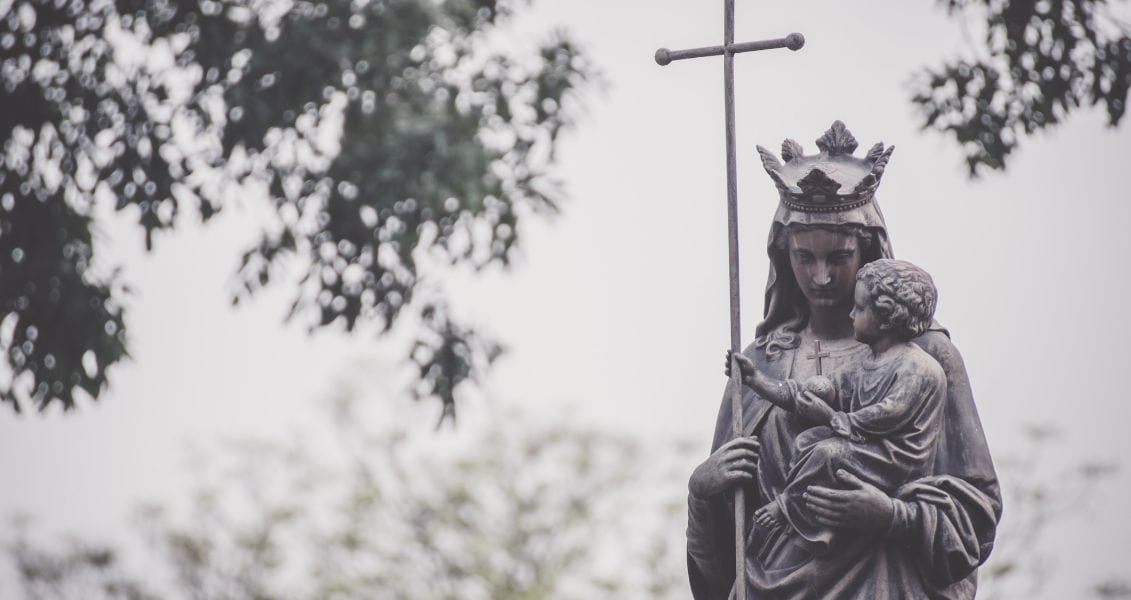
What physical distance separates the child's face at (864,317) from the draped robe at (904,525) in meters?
0.19

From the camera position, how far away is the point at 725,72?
6.27m

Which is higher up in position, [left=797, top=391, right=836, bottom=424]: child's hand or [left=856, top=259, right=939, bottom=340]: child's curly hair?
[left=856, top=259, right=939, bottom=340]: child's curly hair

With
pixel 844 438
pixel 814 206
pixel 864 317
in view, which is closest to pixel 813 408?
pixel 844 438

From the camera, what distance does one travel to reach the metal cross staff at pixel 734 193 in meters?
5.82

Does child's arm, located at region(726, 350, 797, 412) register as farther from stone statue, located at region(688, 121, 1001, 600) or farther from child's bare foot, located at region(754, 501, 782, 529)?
child's bare foot, located at region(754, 501, 782, 529)

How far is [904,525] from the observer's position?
561cm

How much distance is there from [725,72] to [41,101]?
826cm

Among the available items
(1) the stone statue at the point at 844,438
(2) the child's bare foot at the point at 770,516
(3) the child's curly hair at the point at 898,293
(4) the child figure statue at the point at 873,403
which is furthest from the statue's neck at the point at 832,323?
(2) the child's bare foot at the point at 770,516

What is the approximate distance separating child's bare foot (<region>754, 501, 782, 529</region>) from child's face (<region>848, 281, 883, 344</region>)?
1.89ft

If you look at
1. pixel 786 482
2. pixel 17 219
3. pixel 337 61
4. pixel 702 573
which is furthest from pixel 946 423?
pixel 17 219

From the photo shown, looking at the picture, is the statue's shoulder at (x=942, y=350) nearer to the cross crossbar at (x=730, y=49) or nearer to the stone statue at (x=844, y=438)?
the stone statue at (x=844, y=438)

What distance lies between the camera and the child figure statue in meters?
5.66

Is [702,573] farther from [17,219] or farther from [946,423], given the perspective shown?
[17,219]

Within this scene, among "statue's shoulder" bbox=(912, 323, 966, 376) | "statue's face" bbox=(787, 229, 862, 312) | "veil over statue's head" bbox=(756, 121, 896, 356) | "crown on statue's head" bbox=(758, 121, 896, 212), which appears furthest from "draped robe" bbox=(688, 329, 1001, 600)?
"crown on statue's head" bbox=(758, 121, 896, 212)
